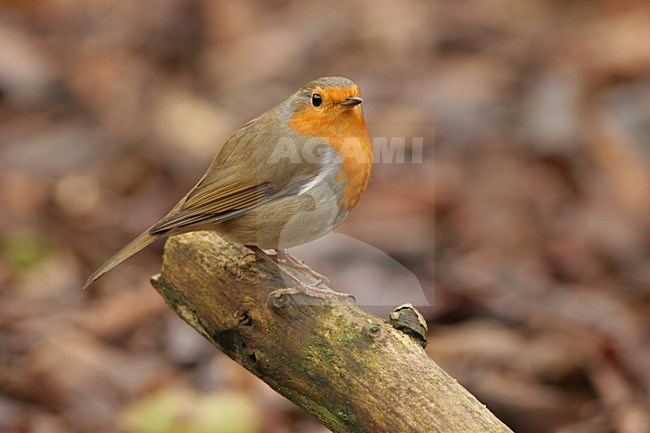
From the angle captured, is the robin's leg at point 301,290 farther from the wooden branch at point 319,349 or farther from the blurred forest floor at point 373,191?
the blurred forest floor at point 373,191

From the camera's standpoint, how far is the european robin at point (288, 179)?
369 cm

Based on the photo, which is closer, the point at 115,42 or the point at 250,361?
the point at 250,361

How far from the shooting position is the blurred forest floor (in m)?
5.17

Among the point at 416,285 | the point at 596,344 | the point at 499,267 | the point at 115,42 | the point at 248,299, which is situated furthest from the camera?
the point at 115,42

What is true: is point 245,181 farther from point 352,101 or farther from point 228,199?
point 352,101

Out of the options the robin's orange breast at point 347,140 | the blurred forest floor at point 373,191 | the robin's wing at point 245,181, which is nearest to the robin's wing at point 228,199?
the robin's wing at point 245,181

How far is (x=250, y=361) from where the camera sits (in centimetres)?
347

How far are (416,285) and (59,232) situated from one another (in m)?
2.55

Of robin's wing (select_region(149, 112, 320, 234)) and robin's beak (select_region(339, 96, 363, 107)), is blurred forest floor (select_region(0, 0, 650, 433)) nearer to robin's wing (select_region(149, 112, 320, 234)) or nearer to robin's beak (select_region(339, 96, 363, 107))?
robin's wing (select_region(149, 112, 320, 234))

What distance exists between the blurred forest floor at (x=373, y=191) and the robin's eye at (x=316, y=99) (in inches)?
70.2

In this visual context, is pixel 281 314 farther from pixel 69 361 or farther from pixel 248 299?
pixel 69 361

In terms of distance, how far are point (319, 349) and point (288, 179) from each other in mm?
791

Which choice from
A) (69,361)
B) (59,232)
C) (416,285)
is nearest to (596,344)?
(416,285)

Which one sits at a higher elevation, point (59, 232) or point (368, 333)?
point (368, 333)
